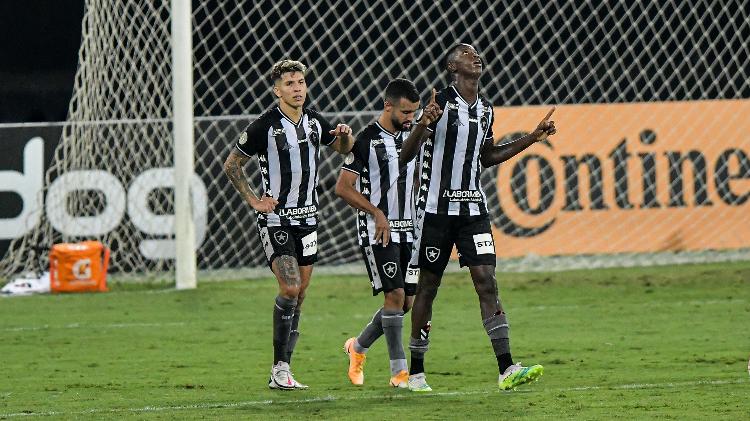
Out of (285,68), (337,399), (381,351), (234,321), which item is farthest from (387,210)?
(234,321)

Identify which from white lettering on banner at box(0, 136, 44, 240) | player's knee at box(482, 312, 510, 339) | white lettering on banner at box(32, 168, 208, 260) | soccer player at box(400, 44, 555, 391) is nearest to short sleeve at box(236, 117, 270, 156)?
soccer player at box(400, 44, 555, 391)

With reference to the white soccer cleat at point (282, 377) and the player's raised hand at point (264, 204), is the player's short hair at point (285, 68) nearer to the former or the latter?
the player's raised hand at point (264, 204)

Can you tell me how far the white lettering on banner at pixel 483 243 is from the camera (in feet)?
26.5

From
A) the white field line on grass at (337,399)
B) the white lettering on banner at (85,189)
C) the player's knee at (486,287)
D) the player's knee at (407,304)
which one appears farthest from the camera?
the white lettering on banner at (85,189)

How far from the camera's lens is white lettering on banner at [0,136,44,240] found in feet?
46.9

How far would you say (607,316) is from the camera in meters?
11.6

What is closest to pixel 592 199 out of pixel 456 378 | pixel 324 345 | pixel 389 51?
pixel 389 51

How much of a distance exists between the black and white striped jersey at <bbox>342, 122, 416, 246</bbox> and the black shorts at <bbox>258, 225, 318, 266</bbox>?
28 cm

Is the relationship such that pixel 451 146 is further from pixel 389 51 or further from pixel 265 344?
pixel 389 51

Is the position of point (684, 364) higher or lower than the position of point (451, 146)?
lower

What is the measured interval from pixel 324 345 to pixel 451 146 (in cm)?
264

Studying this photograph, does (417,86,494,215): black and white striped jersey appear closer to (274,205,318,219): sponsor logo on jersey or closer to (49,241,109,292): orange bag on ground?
(274,205,318,219): sponsor logo on jersey

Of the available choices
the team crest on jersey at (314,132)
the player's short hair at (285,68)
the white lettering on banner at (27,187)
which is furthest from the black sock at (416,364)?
the white lettering on banner at (27,187)

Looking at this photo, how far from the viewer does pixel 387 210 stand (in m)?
8.53
